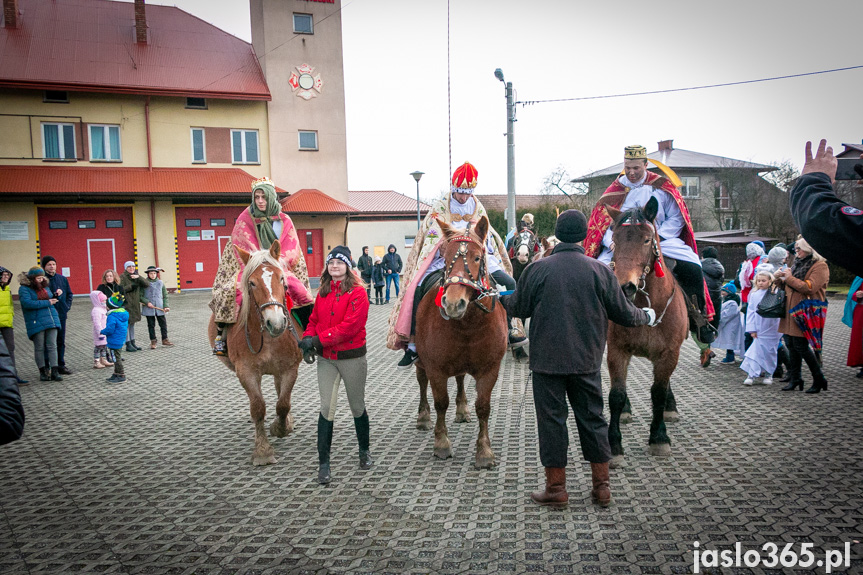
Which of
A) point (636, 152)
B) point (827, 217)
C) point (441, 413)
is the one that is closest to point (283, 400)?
point (441, 413)

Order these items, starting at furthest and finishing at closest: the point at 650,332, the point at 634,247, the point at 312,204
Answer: the point at 312,204, the point at 650,332, the point at 634,247

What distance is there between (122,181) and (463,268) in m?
26.7

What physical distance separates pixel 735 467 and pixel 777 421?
1.98 meters

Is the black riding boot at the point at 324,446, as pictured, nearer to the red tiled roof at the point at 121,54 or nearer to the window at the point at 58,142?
the red tiled roof at the point at 121,54

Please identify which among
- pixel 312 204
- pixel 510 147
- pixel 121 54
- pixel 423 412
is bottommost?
pixel 423 412

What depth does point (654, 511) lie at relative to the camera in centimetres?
462

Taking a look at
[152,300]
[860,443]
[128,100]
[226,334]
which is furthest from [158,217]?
[860,443]

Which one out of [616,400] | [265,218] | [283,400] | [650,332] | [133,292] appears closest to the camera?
[616,400]

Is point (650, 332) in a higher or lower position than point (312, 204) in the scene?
lower

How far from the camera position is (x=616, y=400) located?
224 inches

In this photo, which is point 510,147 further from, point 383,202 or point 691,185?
point 691,185

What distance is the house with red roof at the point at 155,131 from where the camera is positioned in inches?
1040

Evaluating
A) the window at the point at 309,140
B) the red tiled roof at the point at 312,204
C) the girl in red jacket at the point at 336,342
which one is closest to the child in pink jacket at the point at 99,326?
the girl in red jacket at the point at 336,342

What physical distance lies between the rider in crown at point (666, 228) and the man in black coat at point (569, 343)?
68.1 inches
